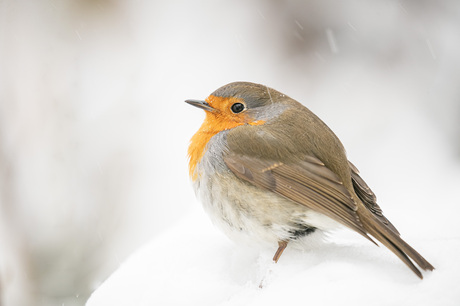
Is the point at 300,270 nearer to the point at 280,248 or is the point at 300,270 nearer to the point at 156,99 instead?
the point at 280,248

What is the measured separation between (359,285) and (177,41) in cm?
410

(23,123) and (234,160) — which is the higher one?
(234,160)

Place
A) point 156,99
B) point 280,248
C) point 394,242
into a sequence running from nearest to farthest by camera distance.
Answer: point 394,242 → point 280,248 → point 156,99

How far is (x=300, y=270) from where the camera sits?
1948 mm

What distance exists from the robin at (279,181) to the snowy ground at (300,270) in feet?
0.40

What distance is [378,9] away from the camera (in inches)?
186

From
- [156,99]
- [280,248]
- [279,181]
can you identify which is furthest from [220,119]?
[156,99]

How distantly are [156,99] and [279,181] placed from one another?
2841 millimetres

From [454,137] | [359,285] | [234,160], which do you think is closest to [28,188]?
[234,160]

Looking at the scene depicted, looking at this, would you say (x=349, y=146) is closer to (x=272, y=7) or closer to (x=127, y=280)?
(x=272, y=7)

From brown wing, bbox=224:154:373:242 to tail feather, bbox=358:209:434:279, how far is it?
36 mm

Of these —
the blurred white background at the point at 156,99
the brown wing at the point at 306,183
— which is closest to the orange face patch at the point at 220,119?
the brown wing at the point at 306,183

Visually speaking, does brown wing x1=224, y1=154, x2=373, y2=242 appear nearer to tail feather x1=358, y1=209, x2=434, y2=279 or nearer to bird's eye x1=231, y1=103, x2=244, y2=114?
tail feather x1=358, y1=209, x2=434, y2=279

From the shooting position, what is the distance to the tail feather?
5.34 ft
